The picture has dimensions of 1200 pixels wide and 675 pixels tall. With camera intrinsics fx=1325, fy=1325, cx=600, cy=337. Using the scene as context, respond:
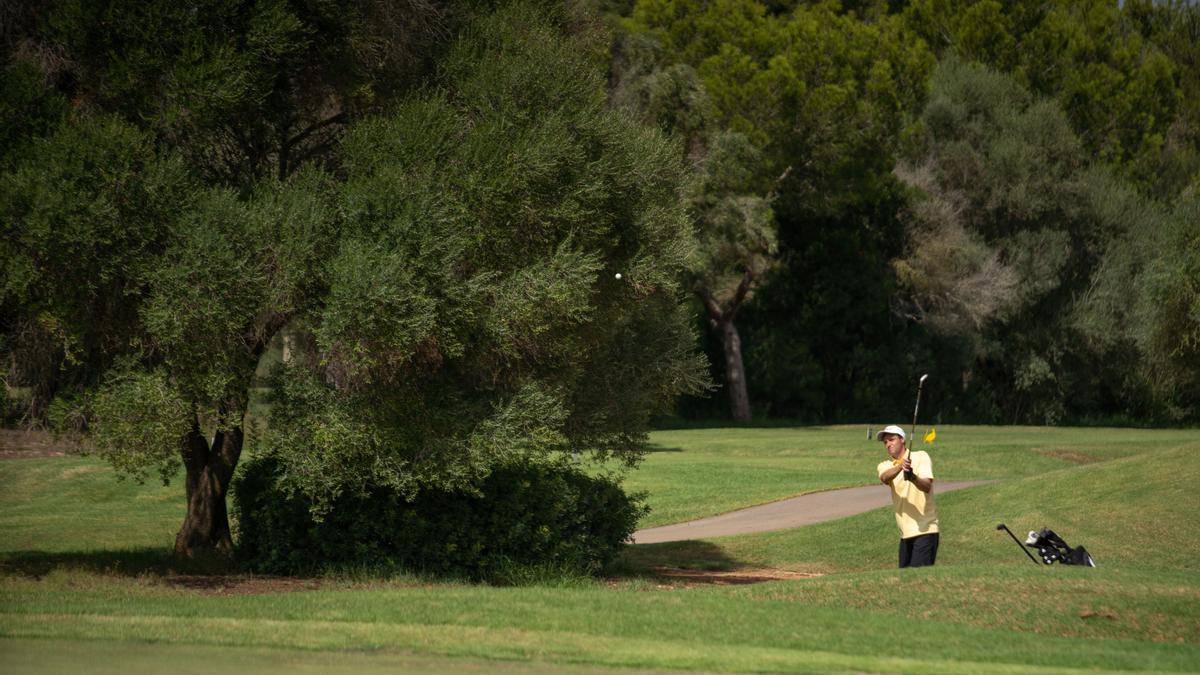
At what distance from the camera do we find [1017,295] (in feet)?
169

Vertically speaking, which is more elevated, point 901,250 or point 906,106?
point 906,106

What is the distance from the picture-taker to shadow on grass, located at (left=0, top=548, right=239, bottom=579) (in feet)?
51.1

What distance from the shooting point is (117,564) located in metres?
16.0

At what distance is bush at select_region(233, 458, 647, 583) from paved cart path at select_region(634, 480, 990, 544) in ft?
20.9

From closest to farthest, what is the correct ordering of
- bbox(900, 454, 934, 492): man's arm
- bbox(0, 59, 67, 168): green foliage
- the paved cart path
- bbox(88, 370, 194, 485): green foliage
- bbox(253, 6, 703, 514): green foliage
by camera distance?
1. bbox(900, 454, 934, 492): man's arm
2. bbox(88, 370, 194, 485): green foliage
3. bbox(253, 6, 703, 514): green foliage
4. bbox(0, 59, 67, 168): green foliage
5. the paved cart path

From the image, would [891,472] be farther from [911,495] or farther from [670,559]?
[670,559]

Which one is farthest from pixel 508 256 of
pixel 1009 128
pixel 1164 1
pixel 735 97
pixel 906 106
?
pixel 1164 1

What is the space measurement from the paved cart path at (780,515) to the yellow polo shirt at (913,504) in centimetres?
926

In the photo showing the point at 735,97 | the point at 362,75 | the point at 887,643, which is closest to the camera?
the point at 887,643

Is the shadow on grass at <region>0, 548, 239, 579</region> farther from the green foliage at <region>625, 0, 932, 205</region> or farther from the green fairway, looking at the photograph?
the green foliage at <region>625, 0, 932, 205</region>

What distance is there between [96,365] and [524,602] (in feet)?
21.3

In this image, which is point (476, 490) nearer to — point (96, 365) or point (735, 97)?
point (96, 365)

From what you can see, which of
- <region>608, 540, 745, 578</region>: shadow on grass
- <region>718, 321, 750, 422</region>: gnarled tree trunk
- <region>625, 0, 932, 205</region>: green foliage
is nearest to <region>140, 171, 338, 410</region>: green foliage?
<region>608, 540, 745, 578</region>: shadow on grass

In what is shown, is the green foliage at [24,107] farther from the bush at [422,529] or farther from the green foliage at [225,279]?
the bush at [422,529]
